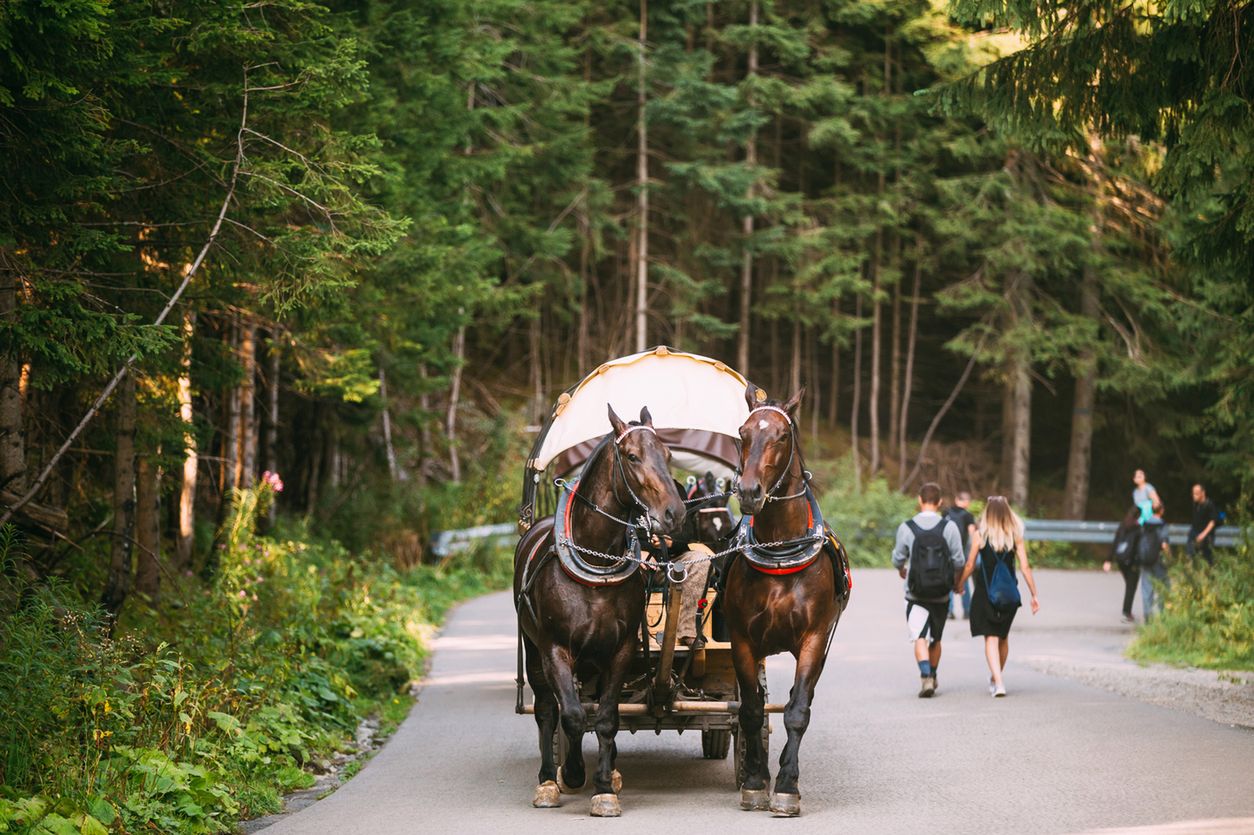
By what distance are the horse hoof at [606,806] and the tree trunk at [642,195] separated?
27.2m

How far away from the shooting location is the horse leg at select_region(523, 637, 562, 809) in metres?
8.56

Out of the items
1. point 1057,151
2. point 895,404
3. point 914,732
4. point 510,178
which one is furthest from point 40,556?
point 895,404

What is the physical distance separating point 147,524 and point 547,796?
262 inches

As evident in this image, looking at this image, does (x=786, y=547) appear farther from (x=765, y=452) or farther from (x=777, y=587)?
(x=765, y=452)

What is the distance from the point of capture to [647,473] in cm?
823

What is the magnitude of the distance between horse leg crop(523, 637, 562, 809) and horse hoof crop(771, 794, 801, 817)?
142 cm

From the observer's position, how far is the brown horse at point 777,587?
845cm

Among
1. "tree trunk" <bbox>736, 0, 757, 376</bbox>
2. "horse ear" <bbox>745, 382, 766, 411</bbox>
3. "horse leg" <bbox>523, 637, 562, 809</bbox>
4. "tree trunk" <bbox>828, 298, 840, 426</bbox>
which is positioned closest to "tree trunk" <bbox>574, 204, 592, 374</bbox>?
"tree trunk" <bbox>736, 0, 757, 376</bbox>

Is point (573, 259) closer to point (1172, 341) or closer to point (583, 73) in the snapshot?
point (583, 73)

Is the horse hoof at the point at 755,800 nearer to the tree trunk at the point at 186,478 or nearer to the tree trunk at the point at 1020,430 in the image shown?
the tree trunk at the point at 186,478

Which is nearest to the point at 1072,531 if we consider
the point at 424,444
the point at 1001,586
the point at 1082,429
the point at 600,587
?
the point at 1082,429

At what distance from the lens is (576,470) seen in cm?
1230

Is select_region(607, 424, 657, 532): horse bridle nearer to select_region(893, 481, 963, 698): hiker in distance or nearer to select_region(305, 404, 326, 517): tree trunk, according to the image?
select_region(893, 481, 963, 698): hiker in distance

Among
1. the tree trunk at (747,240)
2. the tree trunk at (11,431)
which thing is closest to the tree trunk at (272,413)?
the tree trunk at (11,431)
